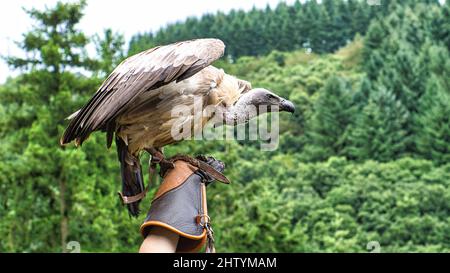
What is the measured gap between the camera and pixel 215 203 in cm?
2277

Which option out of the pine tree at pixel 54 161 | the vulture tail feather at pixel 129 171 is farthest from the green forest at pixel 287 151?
the vulture tail feather at pixel 129 171

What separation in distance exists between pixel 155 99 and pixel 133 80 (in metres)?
0.16

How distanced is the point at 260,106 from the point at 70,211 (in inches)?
618

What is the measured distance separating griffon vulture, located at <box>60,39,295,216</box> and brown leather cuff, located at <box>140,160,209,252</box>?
0.20 metres

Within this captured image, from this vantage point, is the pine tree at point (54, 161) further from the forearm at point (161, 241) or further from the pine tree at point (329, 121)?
the pine tree at point (329, 121)

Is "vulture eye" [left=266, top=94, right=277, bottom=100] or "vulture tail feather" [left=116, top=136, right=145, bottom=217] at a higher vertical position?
"vulture eye" [left=266, top=94, right=277, bottom=100]

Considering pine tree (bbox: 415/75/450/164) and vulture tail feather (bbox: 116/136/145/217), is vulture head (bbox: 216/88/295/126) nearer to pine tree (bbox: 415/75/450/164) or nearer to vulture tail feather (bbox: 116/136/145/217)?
vulture tail feather (bbox: 116/136/145/217)

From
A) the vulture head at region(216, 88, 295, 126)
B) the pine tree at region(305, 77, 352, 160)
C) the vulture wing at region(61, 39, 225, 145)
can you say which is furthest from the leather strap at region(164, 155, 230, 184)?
the pine tree at region(305, 77, 352, 160)

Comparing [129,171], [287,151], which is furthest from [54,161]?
[287,151]

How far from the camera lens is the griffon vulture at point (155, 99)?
4.22m

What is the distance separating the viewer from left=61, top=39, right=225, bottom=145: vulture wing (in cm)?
419

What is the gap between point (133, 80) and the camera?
423 cm

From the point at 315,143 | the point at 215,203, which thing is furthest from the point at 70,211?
the point at 315,143

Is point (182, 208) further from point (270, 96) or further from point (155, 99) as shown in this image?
point (270, 96)
